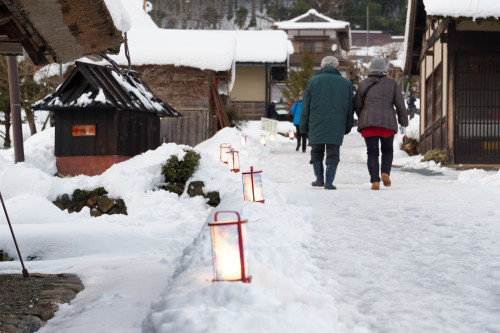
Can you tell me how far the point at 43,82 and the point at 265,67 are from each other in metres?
13.7

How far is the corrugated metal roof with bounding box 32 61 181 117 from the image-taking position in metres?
11.9

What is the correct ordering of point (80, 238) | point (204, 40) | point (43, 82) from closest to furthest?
point (80, 238)
point (204, 40)
point (43, 82)

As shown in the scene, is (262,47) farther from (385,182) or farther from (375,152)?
(375,152)

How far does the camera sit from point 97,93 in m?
12.0

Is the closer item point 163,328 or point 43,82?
point 163,328

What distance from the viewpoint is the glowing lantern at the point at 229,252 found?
11.5 feet

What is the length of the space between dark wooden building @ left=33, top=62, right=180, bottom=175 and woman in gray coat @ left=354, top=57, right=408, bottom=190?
212 inches

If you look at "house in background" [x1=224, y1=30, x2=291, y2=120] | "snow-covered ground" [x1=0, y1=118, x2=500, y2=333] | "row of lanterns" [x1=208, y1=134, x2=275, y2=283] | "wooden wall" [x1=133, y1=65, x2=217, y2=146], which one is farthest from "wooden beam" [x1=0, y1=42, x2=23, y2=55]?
"house in background" [x1=224, y1=30, x2=291, y2=120]

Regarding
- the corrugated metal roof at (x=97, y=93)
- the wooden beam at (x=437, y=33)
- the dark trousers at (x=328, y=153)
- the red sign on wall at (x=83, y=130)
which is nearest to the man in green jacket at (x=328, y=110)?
the dark trousers at (x=328, y=153)

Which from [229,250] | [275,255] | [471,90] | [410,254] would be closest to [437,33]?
[471,90]

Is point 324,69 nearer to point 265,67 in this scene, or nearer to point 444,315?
point 444,315

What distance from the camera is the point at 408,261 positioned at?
Answer: 15.7 feet

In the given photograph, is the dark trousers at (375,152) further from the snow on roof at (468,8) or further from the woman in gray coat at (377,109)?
the snow on roof at (468,8)

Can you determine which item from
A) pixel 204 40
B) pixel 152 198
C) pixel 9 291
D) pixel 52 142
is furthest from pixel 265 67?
pixel 9 291
